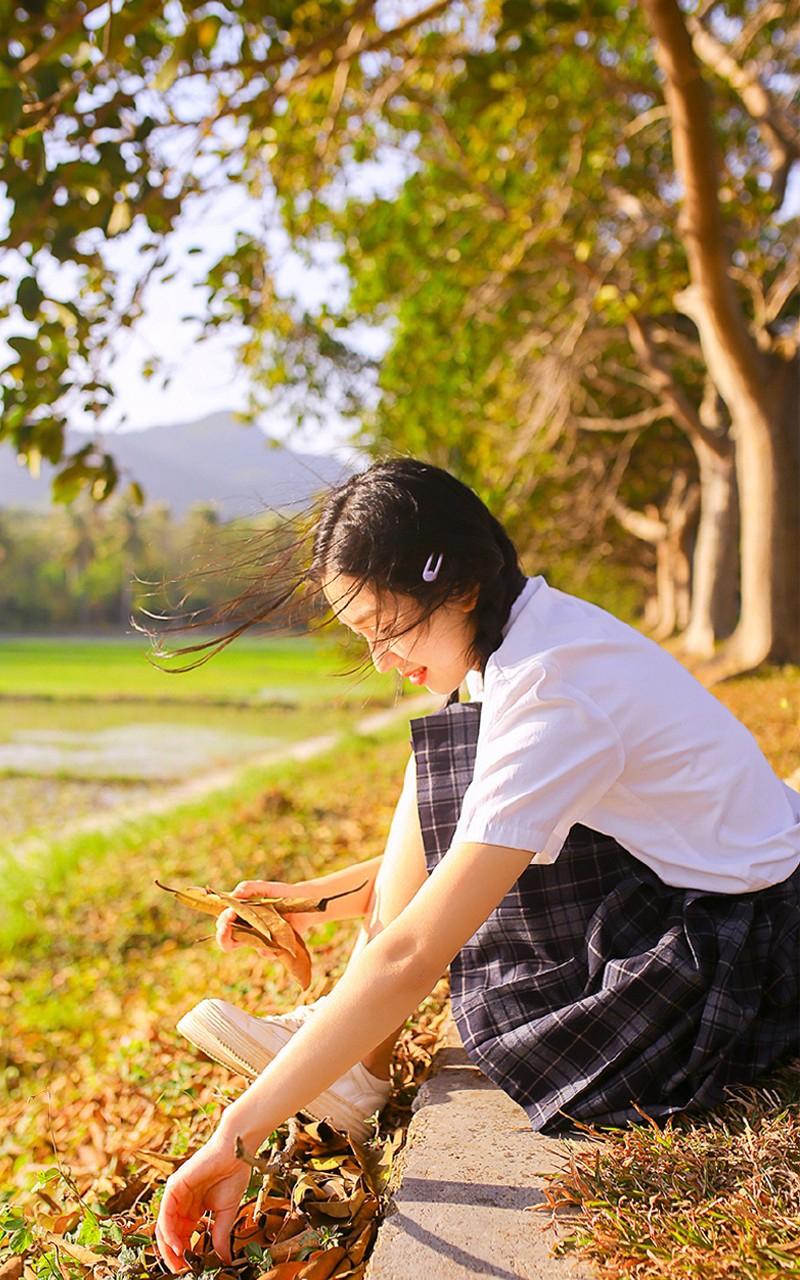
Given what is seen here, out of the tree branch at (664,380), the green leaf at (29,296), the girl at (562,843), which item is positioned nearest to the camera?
the girl at (562,843)

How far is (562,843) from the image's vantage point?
153cm

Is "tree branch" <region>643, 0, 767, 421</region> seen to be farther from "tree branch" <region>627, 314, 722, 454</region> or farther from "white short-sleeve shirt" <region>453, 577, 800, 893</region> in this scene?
"white short-sleeve shirt" <region>453, 577, 800, 893</region>

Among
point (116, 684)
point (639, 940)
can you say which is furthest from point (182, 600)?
point (116, 684)

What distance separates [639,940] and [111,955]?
3.32 meters

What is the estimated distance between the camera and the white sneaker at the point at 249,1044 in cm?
170

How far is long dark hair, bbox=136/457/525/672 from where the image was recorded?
168 cm

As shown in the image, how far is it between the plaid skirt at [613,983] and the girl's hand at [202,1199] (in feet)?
1.43

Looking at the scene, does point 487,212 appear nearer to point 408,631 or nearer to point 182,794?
point 182,794

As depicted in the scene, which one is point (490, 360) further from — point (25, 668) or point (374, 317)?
point (25, 668)

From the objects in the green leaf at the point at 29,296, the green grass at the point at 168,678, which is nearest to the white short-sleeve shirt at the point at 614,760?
the green leaf at the point at 29,296

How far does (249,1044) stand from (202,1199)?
10.6 inches

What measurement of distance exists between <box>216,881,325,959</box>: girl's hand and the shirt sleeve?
1.77 feet

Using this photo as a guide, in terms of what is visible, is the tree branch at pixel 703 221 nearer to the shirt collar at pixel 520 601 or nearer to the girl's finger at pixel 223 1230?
the shirt collar at pixel 520 601

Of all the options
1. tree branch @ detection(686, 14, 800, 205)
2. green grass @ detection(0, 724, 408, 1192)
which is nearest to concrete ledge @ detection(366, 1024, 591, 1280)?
green grass @ detection(0, 724, 408, 1192)
